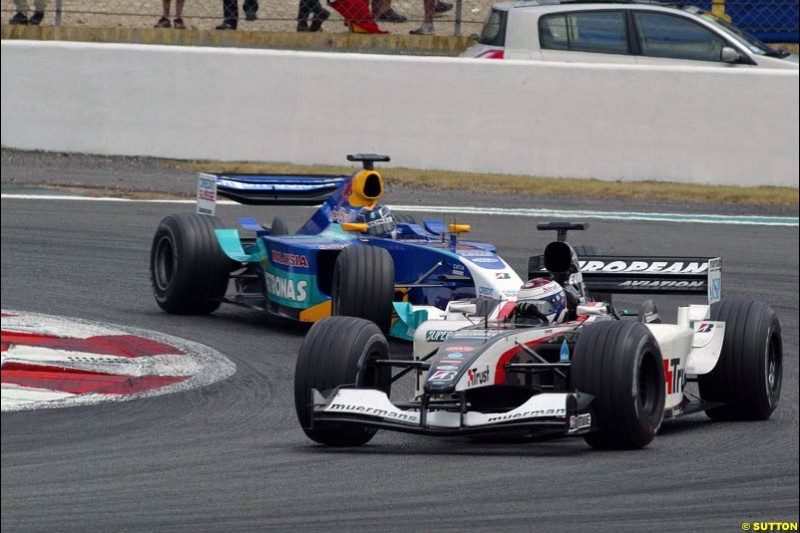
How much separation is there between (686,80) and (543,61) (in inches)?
51.3

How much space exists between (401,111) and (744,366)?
23.2 feet

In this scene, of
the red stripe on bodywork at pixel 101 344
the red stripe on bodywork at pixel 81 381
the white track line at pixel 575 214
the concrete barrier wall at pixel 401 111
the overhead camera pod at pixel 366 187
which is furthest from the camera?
the concrete barrier wall at pixel 401 111

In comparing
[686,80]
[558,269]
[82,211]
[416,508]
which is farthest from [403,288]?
[686,80]

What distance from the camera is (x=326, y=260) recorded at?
897 centimetres

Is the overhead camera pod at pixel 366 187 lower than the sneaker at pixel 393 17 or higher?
lower

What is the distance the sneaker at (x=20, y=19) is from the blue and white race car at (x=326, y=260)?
5.29 m

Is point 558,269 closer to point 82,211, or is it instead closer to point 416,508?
point 416,508

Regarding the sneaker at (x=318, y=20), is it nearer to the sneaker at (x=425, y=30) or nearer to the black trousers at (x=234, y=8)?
the black trousers at (x=234, y=8)

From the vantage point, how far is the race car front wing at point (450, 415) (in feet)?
19.3

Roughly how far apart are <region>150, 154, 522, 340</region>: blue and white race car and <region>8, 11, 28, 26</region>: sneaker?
5293 millimetres

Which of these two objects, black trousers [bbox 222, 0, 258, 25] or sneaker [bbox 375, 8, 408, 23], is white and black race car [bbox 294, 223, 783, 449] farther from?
black trousers [bbox 222, 0, 258, 25]

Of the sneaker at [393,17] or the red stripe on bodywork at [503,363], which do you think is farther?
the sneaker at [393,17]

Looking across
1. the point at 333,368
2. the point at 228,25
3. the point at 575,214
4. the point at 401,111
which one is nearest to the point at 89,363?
the point at 333,368

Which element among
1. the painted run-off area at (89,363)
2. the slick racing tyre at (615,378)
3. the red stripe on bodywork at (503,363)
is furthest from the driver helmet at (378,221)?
the slick racing tyre at (615,378)
